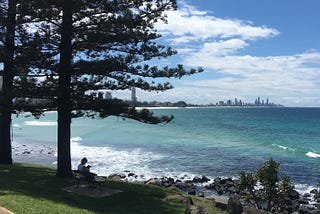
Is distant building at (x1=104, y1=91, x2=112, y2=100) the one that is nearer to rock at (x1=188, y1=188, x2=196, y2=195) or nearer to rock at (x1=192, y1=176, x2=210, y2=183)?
rock at (x1=188, y1=188, x2=196, y2=195)

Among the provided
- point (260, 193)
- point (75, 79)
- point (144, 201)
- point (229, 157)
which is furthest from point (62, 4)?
point (229, 157)

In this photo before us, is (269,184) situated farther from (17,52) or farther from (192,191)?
(17,52)

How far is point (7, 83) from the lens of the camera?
17656mm

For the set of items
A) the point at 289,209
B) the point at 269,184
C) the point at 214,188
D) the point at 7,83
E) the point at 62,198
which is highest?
the point at 7,83

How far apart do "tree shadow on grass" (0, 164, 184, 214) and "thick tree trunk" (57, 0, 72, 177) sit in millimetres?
679

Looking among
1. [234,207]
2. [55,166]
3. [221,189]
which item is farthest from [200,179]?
[234,207]

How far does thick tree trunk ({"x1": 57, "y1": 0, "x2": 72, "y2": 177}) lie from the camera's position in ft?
50.1

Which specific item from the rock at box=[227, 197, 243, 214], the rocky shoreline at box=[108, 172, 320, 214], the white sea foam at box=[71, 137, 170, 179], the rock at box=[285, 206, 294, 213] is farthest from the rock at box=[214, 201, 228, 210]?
the white sea foam at box=[71, 137, 170, 179]

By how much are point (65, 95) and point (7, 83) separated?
3669 mm

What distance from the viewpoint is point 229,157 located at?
1475 inches

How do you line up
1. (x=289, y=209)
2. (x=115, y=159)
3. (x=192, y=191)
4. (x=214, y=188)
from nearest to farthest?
1. (x=289, y=209)
2. (x=192, y=191)
3. (x=214, y=188)
4. (x=115, y=159)

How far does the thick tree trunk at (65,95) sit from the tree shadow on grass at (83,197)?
679mm

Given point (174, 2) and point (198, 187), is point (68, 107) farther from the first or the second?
point (198, 187)

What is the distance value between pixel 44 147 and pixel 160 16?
1130 inches
